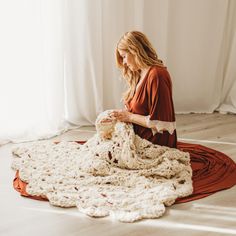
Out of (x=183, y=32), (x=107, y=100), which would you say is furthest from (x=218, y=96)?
(x=107, y=100)

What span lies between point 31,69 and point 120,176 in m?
1.23

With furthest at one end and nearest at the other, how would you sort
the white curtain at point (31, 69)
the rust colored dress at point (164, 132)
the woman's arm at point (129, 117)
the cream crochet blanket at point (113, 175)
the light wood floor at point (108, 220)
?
the white curtain at point (31, 69), the woman's arm at point (129, 117), the rust colored dress at point (164, 132), the cream crochet blanket at point (113, 175), the light wood floor at point (108, 220)

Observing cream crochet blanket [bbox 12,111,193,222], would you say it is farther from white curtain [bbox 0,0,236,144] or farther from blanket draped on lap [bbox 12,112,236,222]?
white curtain [bbox 0,0,236,144]

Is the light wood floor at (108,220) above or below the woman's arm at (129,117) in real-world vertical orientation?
below

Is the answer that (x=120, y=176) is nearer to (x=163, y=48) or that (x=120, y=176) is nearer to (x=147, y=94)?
(x=147, y=94)

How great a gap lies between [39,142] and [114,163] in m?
0.77

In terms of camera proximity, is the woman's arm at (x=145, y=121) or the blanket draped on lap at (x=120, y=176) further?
the woman's arm at (x=145, y=121)

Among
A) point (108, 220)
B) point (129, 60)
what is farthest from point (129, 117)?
point (108, 220)

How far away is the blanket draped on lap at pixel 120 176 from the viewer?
84.0 inches

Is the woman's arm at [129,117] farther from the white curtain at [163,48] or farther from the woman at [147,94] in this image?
the white curtain at [163,48]

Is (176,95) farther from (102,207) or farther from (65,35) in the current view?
(102,207)

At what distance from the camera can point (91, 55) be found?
338 cm

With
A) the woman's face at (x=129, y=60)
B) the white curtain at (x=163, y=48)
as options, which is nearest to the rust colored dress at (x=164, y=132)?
the woman's face at (x=129, y=60)

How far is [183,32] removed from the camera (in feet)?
12.5
